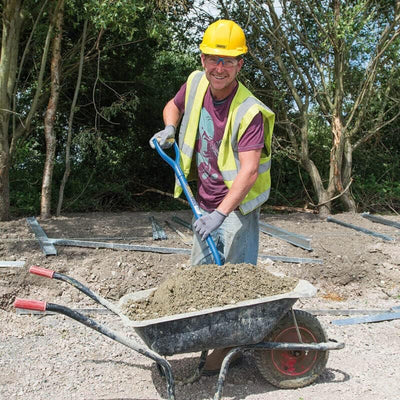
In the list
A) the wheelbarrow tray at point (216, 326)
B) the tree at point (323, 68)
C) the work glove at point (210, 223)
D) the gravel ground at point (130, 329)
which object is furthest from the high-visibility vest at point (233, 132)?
the tree at point (323, 68)

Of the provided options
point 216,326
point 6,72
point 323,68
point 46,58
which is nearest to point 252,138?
point 216,326

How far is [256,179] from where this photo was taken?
10.6ft

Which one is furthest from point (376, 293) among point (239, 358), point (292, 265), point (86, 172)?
point (86, 172)

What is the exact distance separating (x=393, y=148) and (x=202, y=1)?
4542mm

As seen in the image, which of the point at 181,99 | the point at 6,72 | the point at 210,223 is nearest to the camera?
the point at 210,223

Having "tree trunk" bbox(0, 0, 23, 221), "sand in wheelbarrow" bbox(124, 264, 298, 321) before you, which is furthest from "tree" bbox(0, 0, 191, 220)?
"sand in wheelbarrow" bbox(124, 264, 298, 321)

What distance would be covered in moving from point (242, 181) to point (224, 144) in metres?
0.30

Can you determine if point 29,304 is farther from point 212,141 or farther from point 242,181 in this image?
point 212,141

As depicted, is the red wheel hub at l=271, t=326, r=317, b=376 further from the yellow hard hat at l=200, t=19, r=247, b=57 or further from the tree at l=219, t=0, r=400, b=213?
the tree at l=219, t=0, r=400, b=213

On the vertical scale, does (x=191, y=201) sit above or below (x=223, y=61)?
below

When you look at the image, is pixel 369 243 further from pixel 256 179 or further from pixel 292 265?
pixel 256 179

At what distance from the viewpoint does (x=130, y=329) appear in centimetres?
405

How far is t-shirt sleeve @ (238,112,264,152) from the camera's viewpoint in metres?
3.10

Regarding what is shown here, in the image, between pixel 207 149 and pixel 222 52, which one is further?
pixel 207 149
